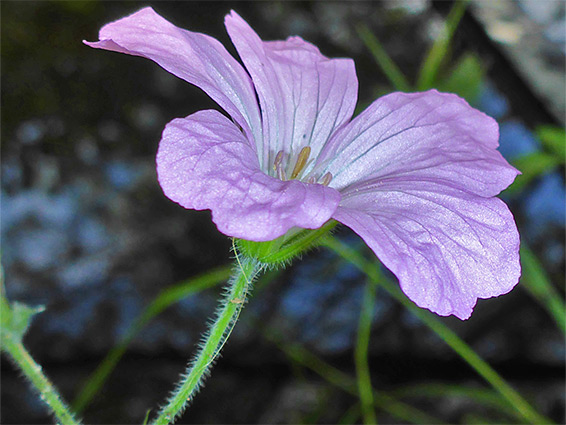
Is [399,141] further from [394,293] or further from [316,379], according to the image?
[316,379]

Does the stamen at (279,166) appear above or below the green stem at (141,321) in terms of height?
above

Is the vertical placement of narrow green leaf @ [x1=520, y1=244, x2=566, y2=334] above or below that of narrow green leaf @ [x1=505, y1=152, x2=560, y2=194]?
below

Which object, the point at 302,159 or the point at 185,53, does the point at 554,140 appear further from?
the point at 185,53

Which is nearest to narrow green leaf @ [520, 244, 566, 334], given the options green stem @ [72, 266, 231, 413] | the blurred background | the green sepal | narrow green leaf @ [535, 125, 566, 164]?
the blurred background

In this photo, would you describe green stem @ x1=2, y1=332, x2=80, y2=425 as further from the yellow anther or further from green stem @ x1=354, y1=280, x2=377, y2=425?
green stem @ x1=354, y1=280, x2=377, y2=425

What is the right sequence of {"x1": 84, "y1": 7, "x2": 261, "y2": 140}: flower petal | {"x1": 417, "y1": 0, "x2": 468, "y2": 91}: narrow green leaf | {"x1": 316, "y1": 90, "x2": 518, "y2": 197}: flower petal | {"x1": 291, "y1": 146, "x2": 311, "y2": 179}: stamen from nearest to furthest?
{"x1": 84, "y1": 7, "x2": 261, "y2": 140}: flower petal, {"x1": 316, "y1": 90, "x2": 518, "y2": 197}: flower petal, {"x1": 291, "y1": 146, "x2": 311, "y2": 179}: stamen, {"x1": 417, "y1": 0, "x2": 468, "y2": 91}: narrow green leaf

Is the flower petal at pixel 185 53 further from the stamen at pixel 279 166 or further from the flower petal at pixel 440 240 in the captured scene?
the flower petal at pixel 440 240

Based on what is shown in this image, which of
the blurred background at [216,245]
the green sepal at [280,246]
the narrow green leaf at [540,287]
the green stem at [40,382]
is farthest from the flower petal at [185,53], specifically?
the narrow green leaf at [540,287]
